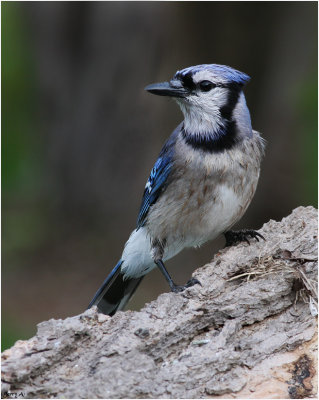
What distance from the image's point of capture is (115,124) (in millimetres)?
7180

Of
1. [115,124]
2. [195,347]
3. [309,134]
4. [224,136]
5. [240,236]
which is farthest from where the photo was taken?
[309,134]

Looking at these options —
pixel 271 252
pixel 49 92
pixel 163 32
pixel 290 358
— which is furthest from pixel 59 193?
pixel 290 358

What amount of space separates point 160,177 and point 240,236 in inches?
26.6

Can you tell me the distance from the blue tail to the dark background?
229cm

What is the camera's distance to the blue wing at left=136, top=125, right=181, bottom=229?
425 centimetres

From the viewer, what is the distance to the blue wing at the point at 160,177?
4.25m

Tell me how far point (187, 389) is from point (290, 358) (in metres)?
0.51

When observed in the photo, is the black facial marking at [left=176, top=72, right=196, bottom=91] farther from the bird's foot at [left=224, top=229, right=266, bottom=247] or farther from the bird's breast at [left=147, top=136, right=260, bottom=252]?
the bird's foot at [left=224, top=229, right=266, bottom=247]

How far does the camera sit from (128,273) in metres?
4.48

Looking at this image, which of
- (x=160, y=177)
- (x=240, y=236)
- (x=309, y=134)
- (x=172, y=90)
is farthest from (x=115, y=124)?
(x=240, y=236)

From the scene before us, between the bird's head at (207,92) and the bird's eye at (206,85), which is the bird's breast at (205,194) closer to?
the bird's head at (207,92)

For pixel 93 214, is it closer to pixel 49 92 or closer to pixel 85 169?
pixel 85 169

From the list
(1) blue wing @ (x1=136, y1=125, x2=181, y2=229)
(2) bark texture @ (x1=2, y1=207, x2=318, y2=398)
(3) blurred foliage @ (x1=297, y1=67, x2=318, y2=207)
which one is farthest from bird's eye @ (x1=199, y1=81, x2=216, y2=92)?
(3) blurred foliage @ (x1=297, y1=67, x2=318, y2=207)

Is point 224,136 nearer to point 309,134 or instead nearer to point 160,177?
point 160,177
